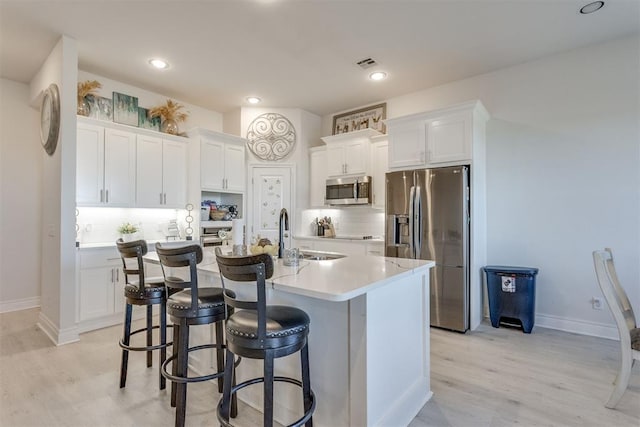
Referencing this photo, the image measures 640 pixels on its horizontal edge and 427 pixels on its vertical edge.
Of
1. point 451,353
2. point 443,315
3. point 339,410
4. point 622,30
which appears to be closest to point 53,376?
point 339,410

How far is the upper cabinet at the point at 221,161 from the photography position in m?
4.54

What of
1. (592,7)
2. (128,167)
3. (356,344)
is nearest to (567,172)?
(592,7)

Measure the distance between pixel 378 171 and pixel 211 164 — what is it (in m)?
2.41

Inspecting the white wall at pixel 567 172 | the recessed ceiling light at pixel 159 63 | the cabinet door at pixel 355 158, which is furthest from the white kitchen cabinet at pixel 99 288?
the white wall at pixel 567 172

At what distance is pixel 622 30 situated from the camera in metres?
3.04

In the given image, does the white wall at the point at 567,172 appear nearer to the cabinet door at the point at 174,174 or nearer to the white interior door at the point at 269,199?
the white interior door at the point at 269,199

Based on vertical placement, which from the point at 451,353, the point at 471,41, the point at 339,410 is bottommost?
the point at 451,353

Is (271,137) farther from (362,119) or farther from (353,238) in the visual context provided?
(353,238)

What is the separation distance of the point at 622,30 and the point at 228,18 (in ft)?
12.1

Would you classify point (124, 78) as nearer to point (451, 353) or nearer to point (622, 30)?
point (451, 353)

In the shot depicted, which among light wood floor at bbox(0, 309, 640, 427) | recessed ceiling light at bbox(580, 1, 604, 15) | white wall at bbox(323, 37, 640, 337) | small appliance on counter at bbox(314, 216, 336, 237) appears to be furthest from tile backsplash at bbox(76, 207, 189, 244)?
recessed ceiling light at bbox(580, 1, 604, 15)

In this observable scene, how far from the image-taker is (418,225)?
3680 millimetres

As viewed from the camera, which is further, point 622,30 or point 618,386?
point 622,30

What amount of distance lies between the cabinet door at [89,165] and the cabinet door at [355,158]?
3156 mm
